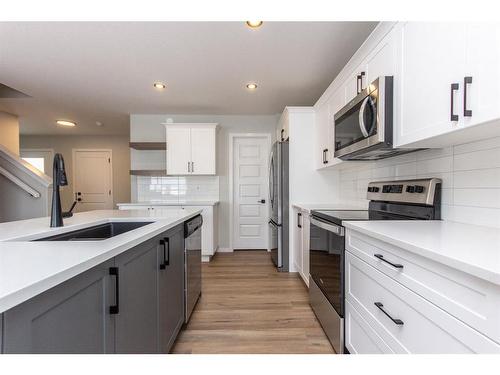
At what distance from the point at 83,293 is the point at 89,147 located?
21.4 feet

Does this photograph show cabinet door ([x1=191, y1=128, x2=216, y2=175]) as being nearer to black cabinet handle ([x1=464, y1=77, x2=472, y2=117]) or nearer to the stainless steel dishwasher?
the stainless steel dishwasher

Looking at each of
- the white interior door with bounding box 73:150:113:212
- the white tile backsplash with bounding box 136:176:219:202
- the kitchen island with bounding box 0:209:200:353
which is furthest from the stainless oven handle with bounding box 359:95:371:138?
the white interior door with bounding box 73:150:113:212

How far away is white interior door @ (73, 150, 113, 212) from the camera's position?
6133mm

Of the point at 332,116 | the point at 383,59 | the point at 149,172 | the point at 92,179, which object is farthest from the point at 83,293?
the point at 92,179

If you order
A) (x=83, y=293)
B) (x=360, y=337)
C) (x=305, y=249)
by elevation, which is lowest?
(x=360, y=337)

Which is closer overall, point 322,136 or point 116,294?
point 116,294

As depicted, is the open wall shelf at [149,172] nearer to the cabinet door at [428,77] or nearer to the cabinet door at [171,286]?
the cabinet door at [171,286]

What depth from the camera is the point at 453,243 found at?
0.89 m

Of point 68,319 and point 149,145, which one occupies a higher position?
point 149,145

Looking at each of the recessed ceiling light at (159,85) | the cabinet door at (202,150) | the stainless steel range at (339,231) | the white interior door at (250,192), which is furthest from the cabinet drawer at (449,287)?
the white interior door at (250,192)

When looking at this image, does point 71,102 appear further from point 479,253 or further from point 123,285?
point 479,253

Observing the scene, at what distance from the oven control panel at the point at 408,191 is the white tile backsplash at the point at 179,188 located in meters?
2.80

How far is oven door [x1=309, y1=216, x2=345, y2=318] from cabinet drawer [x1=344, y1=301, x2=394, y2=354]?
75 millimetres

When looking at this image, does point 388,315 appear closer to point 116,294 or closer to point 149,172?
point 116,294
